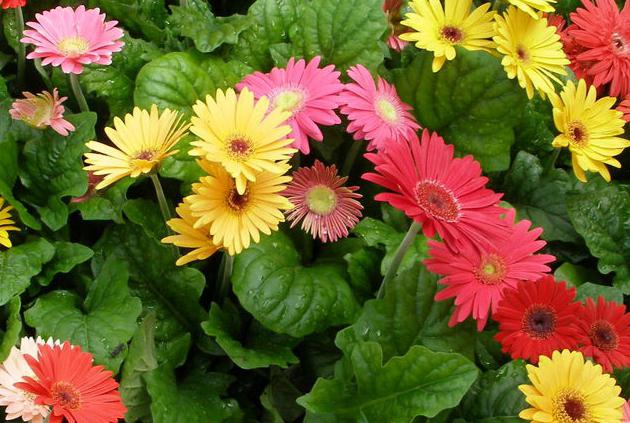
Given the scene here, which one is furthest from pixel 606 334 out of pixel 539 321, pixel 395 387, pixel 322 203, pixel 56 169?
pixel 56 169

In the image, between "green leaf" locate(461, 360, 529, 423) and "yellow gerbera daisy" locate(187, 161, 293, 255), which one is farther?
"green leaf" locate(461, 360, 529, 423)

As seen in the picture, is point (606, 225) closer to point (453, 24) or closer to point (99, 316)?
point (453, 24)

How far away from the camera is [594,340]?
3.97ft

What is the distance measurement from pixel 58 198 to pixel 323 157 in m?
0.47

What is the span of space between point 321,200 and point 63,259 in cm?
43

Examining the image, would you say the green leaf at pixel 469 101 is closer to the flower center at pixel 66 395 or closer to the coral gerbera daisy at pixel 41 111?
the coral gerbera daisy at pixel 41 111

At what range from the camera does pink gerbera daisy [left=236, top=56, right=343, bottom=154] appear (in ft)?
4.10

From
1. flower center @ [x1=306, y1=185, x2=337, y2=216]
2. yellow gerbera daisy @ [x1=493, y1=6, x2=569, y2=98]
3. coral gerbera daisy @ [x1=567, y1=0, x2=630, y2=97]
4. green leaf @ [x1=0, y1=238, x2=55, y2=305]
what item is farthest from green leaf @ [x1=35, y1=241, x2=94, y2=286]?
coral gerbera daisy @ [x1=567, y1=0, x2=630, y2=97]

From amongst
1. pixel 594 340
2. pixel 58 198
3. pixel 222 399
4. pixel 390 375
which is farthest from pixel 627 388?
pixel 58 198

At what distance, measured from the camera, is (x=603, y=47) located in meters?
1.50

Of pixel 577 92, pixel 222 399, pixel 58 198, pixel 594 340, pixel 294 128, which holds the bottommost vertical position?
pixel 222 399

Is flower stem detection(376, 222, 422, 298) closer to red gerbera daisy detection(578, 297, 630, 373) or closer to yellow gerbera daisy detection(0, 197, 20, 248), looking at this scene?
red gerbera daisy detection(578, 297, 630, 373)

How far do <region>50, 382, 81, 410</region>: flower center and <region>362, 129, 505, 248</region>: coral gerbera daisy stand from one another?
464 millimetres

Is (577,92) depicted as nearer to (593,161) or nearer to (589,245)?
(593,161)
